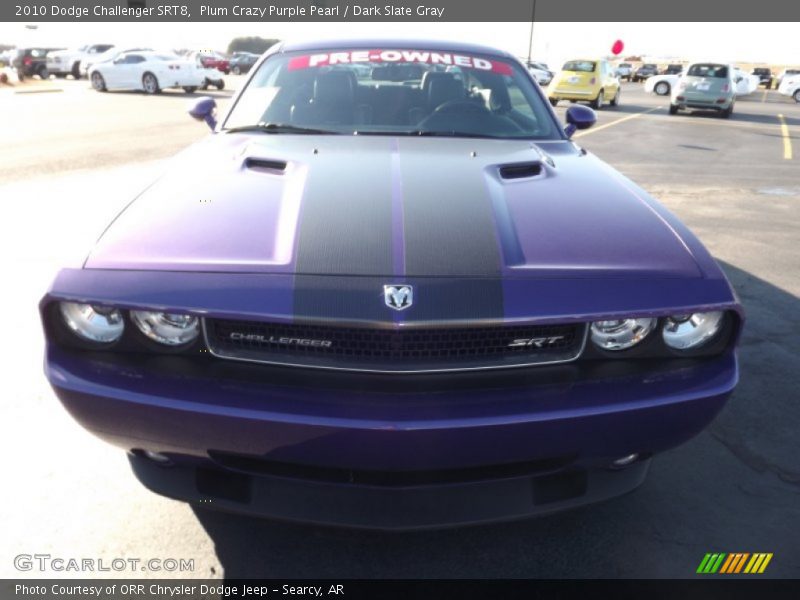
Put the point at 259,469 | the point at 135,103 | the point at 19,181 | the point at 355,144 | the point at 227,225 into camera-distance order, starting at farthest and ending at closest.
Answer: the point at 135,103 → the point at 19,181 → the point at 355,144 → the point at 227,225 → the point at 259,469

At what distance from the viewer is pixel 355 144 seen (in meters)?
2.71

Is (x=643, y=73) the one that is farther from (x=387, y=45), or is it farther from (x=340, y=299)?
(x=340, y=299)

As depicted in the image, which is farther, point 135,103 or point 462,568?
point 135,103

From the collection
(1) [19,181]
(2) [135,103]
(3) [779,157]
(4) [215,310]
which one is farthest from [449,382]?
(2) [135,103]

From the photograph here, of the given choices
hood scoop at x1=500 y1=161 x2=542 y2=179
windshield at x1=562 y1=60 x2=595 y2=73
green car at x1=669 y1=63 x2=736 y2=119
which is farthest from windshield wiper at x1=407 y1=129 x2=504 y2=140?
windshield at x1=562 y1=60 x2=595 y2=73

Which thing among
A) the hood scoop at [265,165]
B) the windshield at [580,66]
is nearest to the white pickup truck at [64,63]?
the windshield at [580,66]

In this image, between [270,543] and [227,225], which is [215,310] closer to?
[227,225]

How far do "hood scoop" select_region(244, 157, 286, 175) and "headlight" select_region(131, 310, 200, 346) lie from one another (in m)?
0.81

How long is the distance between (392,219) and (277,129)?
4.37 ft

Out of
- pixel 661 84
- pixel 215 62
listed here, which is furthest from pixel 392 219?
pixel 215 62

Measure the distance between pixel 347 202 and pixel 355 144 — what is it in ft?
2.48

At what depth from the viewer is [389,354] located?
1684 millimetres

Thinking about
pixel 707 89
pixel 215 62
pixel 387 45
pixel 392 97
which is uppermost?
pixel 387 45

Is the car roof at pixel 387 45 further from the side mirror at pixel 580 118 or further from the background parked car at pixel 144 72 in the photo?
the background parked car at pixel 144 72
